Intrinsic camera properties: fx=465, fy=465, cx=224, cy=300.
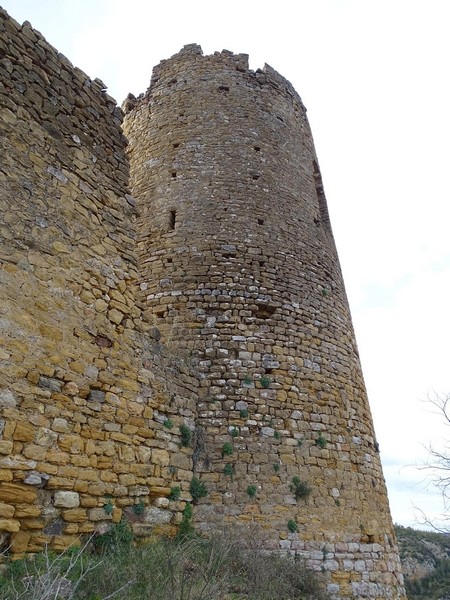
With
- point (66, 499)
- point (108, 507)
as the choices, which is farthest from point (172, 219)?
point (66, 499)

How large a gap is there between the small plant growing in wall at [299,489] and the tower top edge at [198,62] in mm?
8376

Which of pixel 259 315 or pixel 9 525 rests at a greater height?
pixel 259 315

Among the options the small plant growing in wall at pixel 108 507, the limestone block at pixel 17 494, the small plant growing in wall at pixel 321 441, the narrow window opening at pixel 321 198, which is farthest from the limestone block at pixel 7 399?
the narrow window opening at pixel 321 198

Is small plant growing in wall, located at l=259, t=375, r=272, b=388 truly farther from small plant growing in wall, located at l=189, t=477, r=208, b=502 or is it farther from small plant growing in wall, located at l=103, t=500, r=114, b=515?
small plant growing in wall, located at l=103, t=500, r=114, b=515

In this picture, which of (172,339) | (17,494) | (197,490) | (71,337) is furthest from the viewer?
(172,339)

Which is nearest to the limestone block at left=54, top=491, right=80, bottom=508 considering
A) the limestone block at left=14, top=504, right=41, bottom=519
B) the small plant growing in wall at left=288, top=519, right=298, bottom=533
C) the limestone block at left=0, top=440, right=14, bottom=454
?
the limestone block at left=14, top=504, right=41, bottom=519

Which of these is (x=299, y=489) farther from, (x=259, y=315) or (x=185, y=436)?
(x=259, y=315)

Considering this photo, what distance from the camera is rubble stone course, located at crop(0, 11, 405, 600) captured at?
15.1ft

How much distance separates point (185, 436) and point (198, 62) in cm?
834

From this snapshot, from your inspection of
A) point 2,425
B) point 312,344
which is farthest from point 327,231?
point 2,425

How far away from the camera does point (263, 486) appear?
6168 millimetres

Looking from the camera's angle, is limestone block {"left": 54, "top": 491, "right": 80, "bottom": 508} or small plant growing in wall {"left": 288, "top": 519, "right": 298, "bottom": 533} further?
small plant growing in wall {"left": 288, "top": 519, "right": 298, "bottom": 533}

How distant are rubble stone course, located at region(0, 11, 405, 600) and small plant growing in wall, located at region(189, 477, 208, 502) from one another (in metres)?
0.04

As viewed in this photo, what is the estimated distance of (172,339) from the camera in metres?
7.13
